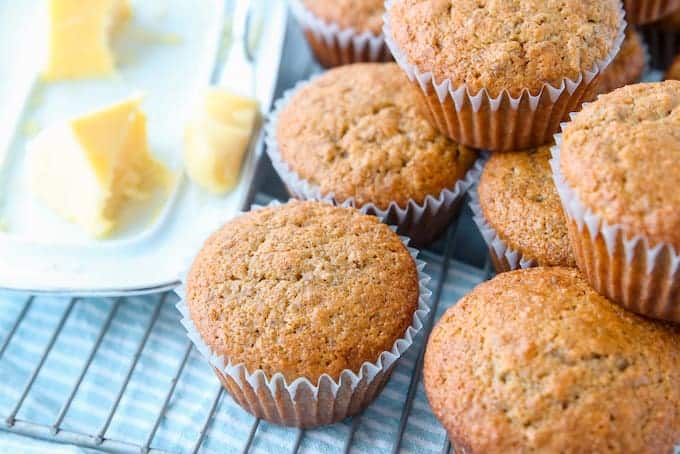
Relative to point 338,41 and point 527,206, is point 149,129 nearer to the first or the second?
point 338,41

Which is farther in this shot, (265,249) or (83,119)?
(83,119)

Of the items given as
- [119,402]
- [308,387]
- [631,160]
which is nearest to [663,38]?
[631,160]

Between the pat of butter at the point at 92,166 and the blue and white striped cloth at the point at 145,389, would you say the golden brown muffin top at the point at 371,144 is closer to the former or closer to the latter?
the blue and white striped cloth at the point at 145,389

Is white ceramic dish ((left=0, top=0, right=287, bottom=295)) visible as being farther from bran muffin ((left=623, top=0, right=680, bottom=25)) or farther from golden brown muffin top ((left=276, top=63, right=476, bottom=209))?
bran muffin ((left=623, top=0, right=680, bottom=25))

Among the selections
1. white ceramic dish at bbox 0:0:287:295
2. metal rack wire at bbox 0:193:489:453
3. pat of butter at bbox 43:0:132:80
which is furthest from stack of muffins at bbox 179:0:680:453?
pat of butter at bbox 43:0:132:80

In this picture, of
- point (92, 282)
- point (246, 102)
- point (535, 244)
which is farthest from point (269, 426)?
point (246, 102)

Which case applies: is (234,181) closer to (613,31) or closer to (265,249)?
(265,249)
